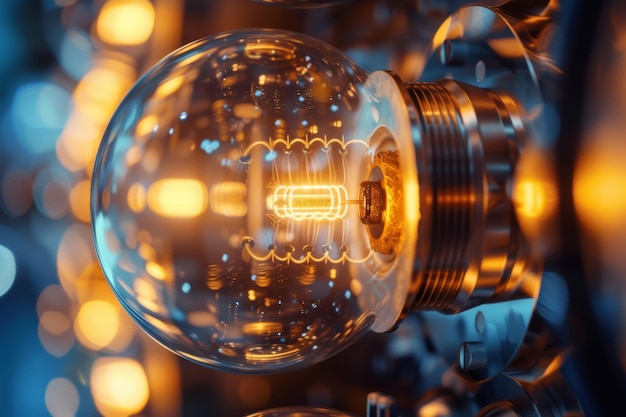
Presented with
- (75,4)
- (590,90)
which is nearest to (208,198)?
(590,90)

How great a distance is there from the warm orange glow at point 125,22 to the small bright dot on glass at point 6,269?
241 millimetres


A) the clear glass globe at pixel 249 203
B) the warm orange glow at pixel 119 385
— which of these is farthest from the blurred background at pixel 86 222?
the clear glass globe at pixel 249 203

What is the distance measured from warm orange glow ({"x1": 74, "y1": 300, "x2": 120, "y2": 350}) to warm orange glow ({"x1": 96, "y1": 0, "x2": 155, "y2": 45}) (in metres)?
0.27

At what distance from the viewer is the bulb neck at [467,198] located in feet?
1.36

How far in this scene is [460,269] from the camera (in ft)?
1.44

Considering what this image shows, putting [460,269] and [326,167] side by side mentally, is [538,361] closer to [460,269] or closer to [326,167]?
[460,269]

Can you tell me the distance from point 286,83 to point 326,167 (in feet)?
0.21

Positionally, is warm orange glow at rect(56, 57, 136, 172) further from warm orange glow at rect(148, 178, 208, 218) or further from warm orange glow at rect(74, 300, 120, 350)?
warm orange glow at rect(148, 178, 208, 218)

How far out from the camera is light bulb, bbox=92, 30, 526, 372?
0.43 metres

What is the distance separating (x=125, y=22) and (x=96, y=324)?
31cm

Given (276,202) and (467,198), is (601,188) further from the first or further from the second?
(276,202)

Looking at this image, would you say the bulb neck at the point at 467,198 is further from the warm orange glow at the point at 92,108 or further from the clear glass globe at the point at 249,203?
the warm orange glow at the point at 92,108

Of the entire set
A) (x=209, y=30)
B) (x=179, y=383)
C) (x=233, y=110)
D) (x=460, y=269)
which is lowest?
(x=179, y=383)

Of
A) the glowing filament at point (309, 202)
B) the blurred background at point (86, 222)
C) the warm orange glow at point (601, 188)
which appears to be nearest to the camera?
the warm orange glow at point (601, 188)
